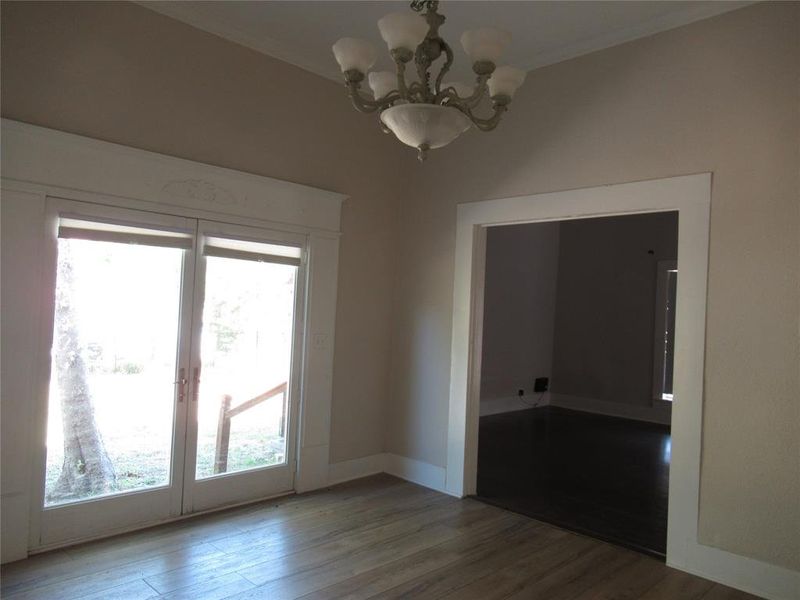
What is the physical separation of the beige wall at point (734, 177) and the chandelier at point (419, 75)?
5.85 feet

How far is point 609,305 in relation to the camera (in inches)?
318

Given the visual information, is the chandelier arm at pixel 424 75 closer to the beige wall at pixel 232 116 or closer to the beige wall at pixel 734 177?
the beige wall at pixel 734 177

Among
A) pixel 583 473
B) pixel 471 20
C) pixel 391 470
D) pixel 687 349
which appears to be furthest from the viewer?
pixel 583 473

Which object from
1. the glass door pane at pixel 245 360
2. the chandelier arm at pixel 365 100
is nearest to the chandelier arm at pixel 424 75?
the chandelier arm at pixel 365 100

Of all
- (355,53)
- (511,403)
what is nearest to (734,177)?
(355,53)

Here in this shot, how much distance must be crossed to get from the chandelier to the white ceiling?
1.43 metres

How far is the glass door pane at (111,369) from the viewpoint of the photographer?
320 cm

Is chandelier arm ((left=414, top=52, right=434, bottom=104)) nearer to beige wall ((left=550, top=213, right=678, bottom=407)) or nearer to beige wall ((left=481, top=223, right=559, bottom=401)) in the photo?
beige wall ((left=481, top=223, right=559, bottom=401))

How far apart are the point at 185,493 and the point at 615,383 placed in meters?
6.27

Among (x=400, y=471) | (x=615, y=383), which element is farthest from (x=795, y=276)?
(x=615, y=383)

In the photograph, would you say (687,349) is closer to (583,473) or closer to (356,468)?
(583,473)

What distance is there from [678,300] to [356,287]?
2.51m

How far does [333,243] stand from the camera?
4465 mm

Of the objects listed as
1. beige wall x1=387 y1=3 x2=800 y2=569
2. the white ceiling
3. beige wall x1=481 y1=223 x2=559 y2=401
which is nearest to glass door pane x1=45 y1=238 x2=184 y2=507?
the white ceiling
